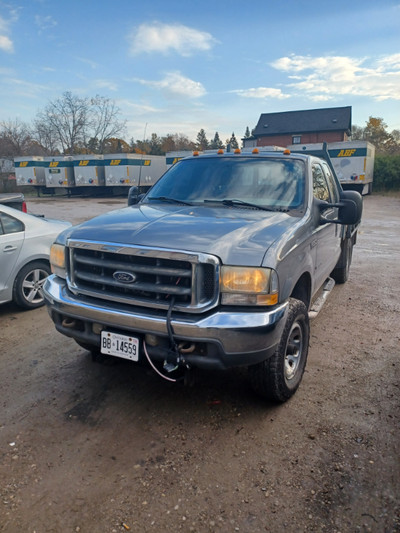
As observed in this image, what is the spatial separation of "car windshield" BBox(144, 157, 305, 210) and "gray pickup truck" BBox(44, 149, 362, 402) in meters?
0.02

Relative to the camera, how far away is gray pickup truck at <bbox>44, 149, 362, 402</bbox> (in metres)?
2.76

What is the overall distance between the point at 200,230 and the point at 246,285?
1.88ft

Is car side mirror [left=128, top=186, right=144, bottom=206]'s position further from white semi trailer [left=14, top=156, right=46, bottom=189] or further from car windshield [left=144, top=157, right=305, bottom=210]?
white semi trailer [left=14, top=156, right=46, bottom=189]

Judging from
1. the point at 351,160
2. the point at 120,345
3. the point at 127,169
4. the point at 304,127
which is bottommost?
the point at 120,345

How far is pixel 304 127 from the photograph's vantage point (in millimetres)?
52875

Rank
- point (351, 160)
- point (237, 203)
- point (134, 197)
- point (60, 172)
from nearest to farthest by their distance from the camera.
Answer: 1. point (237, 203)
2. point (134, 197)
3. point (351, 160)
4. point (60, 172)

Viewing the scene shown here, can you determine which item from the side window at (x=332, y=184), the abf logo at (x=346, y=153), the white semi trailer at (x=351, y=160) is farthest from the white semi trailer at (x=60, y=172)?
the side window at (x=332, y=184)

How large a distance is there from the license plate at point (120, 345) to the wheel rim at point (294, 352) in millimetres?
1253

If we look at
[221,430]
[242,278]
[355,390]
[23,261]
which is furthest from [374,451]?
[23,261]

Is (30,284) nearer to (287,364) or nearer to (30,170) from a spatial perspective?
(287,364)

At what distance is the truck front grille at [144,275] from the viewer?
2.76 meters

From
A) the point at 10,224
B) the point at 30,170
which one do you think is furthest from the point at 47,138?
the point at 10,224

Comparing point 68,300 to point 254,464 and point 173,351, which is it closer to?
point 173,351

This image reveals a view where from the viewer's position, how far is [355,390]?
3.64 m
